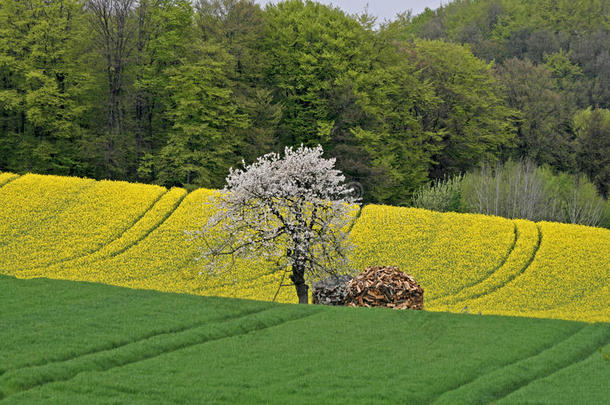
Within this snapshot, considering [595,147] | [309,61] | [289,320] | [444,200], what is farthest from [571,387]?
[595,147]

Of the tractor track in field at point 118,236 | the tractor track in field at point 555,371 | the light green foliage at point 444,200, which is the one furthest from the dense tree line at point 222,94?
the tractor track in field at point 555,371

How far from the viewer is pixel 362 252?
3631 cm

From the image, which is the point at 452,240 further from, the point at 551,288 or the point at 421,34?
the point at 421,34

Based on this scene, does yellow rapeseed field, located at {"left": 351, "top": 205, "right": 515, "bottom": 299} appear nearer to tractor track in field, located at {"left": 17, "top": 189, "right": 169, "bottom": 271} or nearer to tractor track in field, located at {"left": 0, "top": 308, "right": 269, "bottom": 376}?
tractor track in field, located at {"left": 17, "top": 189, "right": 169, "bottom": 271}

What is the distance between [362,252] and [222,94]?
23.2 metres

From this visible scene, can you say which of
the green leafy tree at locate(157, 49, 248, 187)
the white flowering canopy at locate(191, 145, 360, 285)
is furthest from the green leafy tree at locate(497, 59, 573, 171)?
the white flowering canopy at locate(191, 145, 360, 285)

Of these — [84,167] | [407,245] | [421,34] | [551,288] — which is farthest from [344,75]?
[421,34]

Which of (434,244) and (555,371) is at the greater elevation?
(434,244)

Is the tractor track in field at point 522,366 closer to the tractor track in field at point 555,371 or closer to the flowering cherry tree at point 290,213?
the tractor track in field at point 555,371

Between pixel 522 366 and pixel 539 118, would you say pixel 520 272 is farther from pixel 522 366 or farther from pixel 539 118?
pixel 539 118

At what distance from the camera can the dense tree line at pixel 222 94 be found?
5650 cm

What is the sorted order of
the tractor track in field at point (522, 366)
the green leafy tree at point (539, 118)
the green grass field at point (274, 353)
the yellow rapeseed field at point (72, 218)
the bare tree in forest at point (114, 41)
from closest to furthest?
the green grass field at point (274, 353), the tractor track in field at point (522, 366), the yellow rapeseed field at point (72, 218), the bare tree in forest at point (114, 41), the green leafy tree at point (539, 118)

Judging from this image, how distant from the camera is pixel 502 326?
2134 centimetres

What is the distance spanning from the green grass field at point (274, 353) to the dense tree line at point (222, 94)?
32502 millimetres
